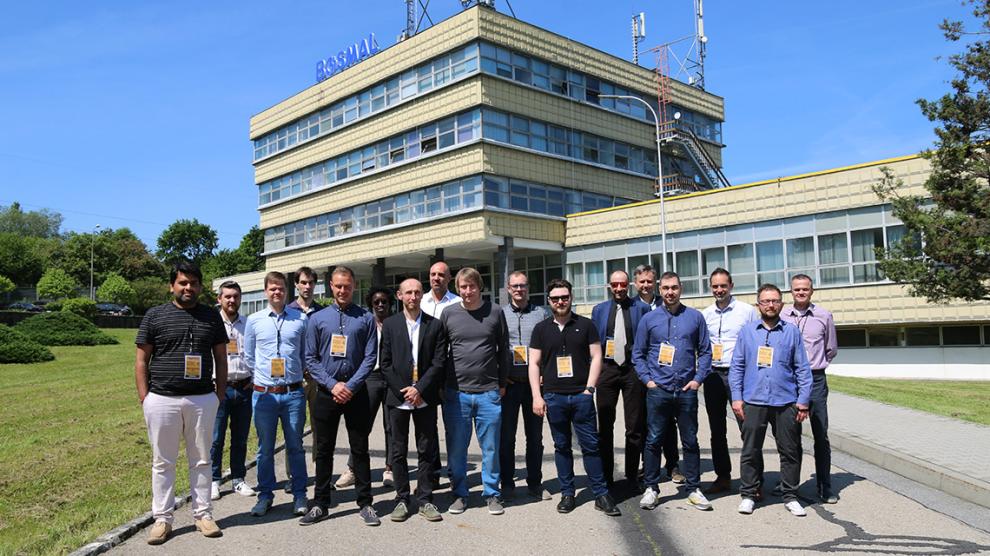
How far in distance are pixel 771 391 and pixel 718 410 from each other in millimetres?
658

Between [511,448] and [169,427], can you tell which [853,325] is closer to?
[511,448]

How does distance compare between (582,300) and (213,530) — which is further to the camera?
(582,300)

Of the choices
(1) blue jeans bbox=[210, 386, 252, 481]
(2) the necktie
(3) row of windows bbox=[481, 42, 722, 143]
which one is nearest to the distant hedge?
(3) row of windows bbox=[481, 42, 722, 143]

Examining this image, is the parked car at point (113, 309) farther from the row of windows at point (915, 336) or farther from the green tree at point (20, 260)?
the row of windows at point (915, 336)

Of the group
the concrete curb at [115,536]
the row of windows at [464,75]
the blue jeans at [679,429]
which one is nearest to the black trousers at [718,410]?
the blue jeans at [679,429]

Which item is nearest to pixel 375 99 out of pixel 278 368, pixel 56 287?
pixel 278 368

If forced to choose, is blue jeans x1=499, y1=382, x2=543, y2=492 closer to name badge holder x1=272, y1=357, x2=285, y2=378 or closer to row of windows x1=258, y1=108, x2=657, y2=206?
name badge holder x1=272, y1=357, x2=285, y2=378

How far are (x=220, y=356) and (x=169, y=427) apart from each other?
654 millimetres

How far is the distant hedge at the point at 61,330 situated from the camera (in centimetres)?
2933

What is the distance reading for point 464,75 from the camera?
32.9 m

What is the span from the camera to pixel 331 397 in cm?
620

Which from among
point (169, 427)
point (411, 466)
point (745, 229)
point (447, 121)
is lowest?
point (411, 466)

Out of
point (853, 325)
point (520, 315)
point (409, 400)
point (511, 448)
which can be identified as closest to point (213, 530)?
point (409, 400)

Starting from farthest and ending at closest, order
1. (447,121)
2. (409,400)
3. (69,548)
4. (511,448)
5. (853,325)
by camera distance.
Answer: (447,121)
(853,325)
(511,448)
(409,400)
(69,548)
